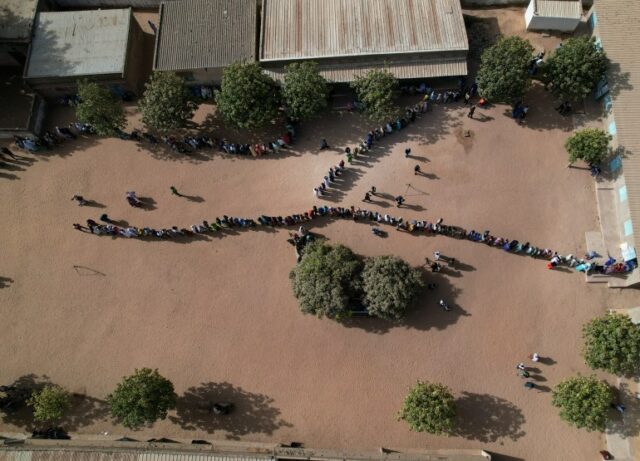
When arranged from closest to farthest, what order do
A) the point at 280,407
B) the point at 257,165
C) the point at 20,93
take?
the point at 280,407 → the point at 257,165 → the point at 20,93

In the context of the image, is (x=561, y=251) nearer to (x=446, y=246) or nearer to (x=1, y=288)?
(x=446, y=246)

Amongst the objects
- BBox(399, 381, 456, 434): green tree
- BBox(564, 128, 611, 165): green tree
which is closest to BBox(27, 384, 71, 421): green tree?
BBox(399, 381, 456, 434): green tree

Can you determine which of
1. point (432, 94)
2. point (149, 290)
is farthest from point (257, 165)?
point (432, 94)

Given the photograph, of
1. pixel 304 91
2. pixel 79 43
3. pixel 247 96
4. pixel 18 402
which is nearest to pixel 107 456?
pixel 18 402

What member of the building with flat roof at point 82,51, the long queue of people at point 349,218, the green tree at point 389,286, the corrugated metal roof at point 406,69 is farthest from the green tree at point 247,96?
the green tree at point 389,286

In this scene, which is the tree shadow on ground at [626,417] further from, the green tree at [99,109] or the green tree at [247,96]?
the green tree at [99,109]

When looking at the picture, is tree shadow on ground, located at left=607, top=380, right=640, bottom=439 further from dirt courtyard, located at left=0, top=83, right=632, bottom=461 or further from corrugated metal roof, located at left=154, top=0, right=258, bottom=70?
corrugated metal roof, located at left=154, top=0, right=258, bottom=70
